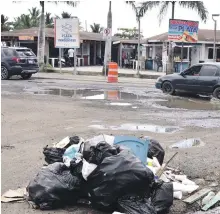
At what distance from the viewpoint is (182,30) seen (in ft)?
92.3

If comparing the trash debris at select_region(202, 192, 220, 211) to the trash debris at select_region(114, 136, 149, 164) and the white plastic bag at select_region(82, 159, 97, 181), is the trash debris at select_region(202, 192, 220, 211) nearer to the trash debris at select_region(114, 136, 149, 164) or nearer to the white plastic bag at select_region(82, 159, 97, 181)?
the trash debris at select_region(114, 136, 149, 164)

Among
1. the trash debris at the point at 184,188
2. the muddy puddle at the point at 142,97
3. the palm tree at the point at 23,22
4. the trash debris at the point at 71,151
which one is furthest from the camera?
the palm tree at the point at 23,22

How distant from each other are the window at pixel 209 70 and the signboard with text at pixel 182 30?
11568 mm

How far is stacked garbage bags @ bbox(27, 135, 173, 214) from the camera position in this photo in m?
4.57

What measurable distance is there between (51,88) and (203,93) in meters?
6.47

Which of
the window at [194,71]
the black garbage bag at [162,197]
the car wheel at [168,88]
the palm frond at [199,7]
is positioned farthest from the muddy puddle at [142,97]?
the palm frond at [199,7]

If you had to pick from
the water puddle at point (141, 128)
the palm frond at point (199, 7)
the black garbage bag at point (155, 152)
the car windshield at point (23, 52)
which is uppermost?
the palm frond at point (199, 7)

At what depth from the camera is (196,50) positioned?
36125mm

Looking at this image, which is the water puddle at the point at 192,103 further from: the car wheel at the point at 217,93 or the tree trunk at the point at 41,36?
the tree trunk at the point at 41,36

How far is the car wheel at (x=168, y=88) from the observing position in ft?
57.0

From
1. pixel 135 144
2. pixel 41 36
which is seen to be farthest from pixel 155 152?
pixel 41 36

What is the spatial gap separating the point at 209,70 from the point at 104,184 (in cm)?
1238

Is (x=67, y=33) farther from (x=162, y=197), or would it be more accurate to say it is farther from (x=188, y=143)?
(x=162, y=197)

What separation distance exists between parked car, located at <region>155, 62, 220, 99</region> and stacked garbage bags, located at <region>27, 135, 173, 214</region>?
11.3 m
